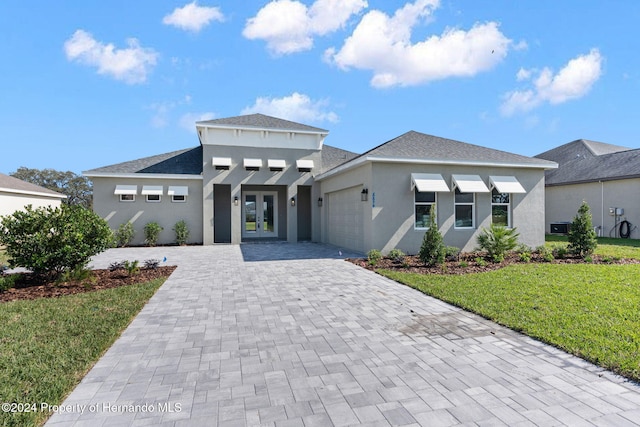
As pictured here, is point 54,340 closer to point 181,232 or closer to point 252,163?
point 181,232

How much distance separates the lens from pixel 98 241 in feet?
32.1

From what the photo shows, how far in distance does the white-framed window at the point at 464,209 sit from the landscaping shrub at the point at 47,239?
44.9ft

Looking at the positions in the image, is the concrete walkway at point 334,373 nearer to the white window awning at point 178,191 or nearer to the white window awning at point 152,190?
the white window awning at point 178,191

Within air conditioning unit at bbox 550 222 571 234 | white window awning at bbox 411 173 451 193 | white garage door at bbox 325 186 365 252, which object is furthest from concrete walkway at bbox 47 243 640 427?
air conditioning unit at bbox 550 222 571 234

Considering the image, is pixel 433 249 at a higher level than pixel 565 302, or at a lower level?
higher

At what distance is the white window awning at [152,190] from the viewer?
19.0 meters

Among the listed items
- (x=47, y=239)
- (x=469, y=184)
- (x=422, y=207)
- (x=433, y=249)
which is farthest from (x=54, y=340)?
(x=469, y=184)

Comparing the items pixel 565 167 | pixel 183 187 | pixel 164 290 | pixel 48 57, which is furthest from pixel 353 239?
pixel 565 167

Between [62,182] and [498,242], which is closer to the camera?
[498,242]

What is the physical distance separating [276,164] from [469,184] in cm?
1042

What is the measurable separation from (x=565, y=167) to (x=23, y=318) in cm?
3491

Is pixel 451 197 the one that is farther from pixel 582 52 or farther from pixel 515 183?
pixel 582 52

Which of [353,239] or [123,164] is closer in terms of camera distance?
[353,239]

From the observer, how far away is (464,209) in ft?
49.2
